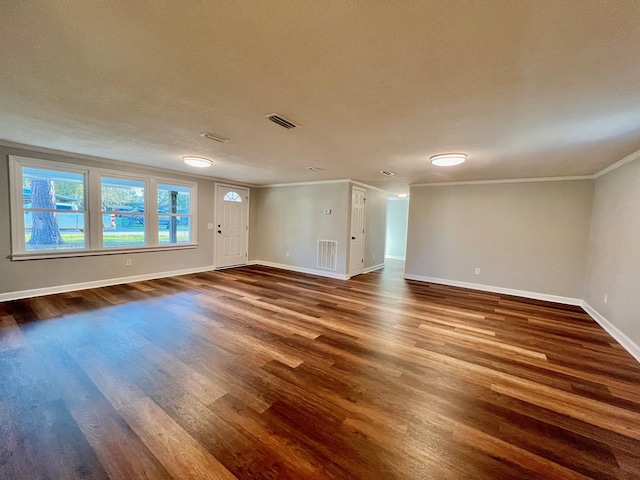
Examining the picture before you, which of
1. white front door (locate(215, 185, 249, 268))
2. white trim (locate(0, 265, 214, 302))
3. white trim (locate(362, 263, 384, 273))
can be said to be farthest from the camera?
white trim (locate(362, 263, 384, 273))

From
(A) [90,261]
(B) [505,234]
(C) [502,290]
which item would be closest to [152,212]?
(A) [90,261]

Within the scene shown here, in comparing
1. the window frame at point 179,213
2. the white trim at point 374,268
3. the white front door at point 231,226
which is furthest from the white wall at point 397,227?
the window frame at point 179,213

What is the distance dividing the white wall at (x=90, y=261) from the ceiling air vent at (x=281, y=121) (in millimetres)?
4079

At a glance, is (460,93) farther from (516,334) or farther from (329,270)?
(329,270)

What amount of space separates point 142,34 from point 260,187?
622cm

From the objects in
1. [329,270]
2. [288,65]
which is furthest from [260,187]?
[288,65]

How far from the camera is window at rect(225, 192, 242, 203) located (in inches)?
270

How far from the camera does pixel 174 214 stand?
588 cm

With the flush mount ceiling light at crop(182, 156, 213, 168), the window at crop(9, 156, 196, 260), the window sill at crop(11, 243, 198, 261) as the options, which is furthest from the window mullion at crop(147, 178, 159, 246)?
the flush mount ceiling light at crop(182, 156, 213, 168)

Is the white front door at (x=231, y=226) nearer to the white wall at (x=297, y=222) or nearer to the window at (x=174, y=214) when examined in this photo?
the white wall at (x=297, y=222)

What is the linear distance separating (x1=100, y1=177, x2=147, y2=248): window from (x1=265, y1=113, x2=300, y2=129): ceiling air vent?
13.7ft

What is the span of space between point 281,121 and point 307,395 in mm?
2455

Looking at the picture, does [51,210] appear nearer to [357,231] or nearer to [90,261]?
[90,261]

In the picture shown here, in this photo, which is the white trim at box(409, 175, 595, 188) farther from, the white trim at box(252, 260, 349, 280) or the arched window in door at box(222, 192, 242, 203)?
the arched window in door at box(222, 192, 242, 203)
